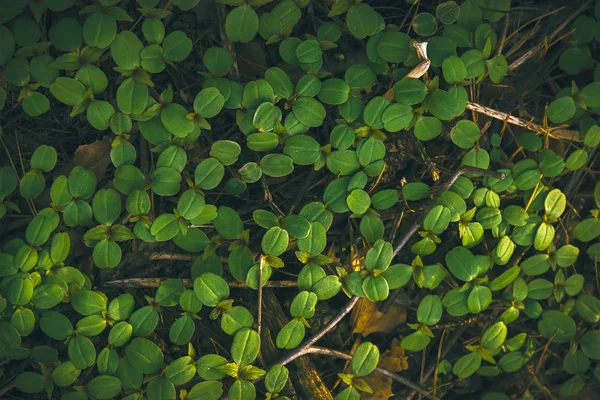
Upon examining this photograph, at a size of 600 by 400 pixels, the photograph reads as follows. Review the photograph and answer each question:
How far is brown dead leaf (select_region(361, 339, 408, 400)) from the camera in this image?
7.68 ft

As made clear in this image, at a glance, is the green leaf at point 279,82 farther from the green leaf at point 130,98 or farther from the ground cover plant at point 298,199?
the green leaf at point 130,98

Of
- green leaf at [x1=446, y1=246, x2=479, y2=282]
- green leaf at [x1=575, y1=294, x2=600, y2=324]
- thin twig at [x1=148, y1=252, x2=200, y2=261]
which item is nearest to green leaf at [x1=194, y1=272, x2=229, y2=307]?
thin twig at [x1=148, y1=252, x2=200, y2=261]

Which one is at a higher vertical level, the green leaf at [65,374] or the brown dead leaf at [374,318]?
the green leaf at [65,374]

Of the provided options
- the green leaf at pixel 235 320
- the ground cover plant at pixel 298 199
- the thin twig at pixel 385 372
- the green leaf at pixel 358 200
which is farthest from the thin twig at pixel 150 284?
the green leaf at pixel 358 200

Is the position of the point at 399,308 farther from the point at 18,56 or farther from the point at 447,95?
the point at 18,56

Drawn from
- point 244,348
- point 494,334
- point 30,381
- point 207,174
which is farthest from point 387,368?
point 30,381

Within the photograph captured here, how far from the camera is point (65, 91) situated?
85.2 inches

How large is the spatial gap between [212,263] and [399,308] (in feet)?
2.42

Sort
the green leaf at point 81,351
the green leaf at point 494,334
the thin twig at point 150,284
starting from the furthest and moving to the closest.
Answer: the green leaf at point 494,334, the thin twig at point 150,284, the green leaf at point 81,351

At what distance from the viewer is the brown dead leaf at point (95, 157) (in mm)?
2270

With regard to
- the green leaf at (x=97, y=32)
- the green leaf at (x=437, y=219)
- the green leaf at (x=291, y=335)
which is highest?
the green leaf at (x=97, y=32)

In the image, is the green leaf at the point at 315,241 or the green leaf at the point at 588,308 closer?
the green leaf at the point at 315,241

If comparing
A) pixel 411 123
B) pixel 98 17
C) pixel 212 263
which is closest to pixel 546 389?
pixel 411 123

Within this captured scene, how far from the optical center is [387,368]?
2.37m
